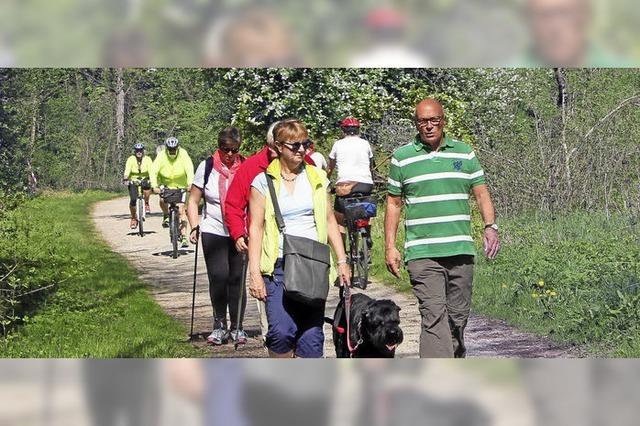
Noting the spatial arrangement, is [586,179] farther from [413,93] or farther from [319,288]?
[319,288]

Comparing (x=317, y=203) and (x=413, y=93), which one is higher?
(x=413, y=93)

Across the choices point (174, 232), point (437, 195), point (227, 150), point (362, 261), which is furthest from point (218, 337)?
point (437, 195)

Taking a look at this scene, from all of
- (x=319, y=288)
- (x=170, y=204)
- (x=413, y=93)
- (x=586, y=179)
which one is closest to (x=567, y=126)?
(x=586, y=179)

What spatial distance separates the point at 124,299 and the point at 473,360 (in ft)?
11.3

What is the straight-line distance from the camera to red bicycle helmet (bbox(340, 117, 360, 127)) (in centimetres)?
1255

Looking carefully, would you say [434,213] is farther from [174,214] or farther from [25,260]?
[174,214]

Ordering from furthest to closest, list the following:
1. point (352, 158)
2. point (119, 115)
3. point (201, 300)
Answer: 1. point (201, 300)
2. point (352, 158)
3. point (119, 115)

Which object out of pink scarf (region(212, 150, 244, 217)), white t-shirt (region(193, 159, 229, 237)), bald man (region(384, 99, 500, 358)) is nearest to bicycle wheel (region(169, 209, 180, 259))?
white t-shirt (region(193, 159, 229, 237))

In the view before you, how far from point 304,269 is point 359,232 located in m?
5.83

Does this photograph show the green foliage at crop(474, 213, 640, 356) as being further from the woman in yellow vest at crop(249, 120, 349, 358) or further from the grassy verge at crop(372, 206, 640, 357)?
the woman in yellow vest at crop(249, 120, 349, 358)

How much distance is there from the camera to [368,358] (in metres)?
9.35

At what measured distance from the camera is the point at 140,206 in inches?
498

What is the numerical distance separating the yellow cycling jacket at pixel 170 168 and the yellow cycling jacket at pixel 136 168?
0.11m

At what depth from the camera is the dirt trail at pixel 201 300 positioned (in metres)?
11.2
